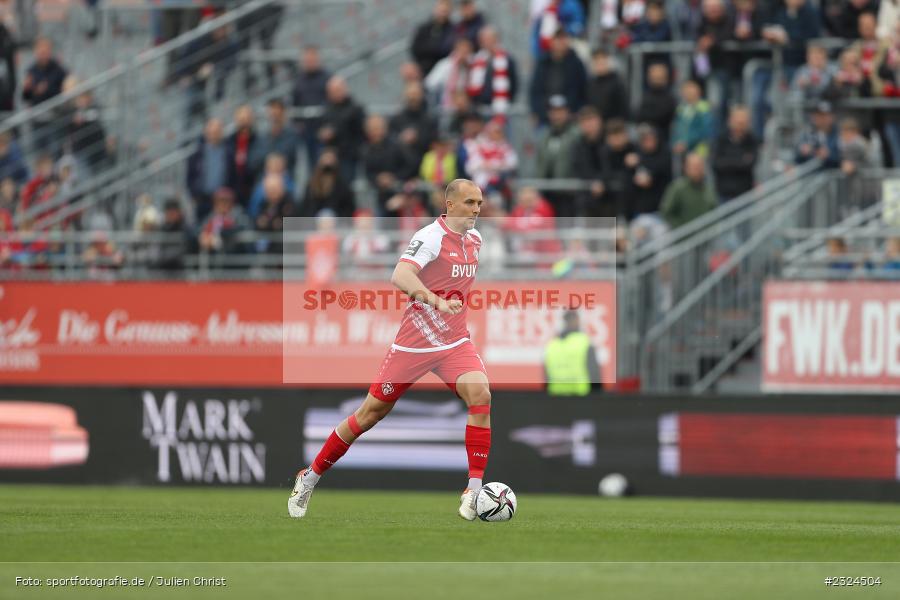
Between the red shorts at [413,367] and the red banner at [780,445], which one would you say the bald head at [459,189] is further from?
the red banner at [780,445]

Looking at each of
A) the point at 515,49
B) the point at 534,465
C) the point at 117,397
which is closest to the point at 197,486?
the point at 117,397

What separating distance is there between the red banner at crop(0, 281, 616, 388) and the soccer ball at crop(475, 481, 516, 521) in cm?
877

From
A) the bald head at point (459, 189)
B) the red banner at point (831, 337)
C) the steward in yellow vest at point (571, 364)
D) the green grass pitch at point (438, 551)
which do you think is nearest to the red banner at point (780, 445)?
the red banner at point (831, 337)

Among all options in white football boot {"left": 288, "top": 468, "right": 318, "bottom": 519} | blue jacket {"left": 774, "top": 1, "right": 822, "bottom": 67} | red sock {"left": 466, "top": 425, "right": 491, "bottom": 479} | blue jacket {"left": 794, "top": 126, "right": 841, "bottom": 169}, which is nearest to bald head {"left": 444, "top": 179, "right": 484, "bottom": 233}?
red sock {"left": 466, "top": 425, "right": 491, "bottom": 479}

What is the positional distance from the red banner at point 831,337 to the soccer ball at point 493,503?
327 inches

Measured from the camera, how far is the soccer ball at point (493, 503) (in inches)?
473

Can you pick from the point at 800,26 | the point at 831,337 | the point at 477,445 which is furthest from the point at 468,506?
the point at 800,26

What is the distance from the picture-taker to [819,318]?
19.7m

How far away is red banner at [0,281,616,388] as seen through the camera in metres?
21.2

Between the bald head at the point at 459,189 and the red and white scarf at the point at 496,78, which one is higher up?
the red and white scarf at the point at 496,78

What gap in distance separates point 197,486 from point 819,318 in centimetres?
781

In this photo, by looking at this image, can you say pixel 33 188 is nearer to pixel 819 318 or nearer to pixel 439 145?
pixel 439 145

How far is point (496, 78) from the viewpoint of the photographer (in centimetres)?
2409

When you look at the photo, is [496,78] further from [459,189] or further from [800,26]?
[459,189]
